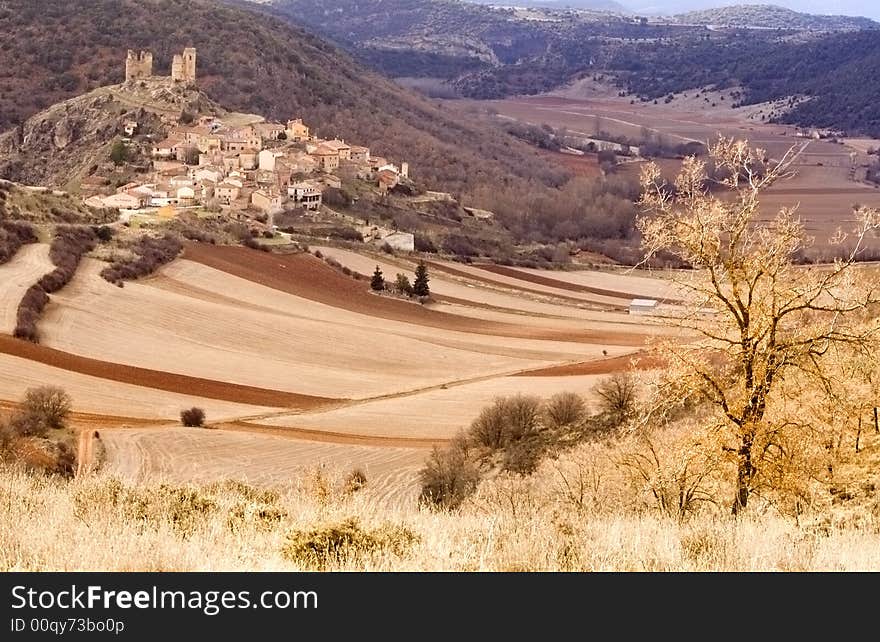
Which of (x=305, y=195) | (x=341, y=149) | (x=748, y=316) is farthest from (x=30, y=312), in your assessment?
(x=341, y=149)

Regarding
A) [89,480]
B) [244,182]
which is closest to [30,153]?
[244,182]

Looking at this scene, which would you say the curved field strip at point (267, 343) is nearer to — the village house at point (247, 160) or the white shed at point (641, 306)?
the white shed at point (641, 306)

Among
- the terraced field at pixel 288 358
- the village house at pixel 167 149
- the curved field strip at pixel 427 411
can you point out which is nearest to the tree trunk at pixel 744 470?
the terraced field at pixel 288 358

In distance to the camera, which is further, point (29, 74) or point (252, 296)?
point (29, 74)

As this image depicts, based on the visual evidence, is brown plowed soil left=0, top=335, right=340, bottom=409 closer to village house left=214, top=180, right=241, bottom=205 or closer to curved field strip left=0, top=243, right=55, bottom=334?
curved field strip left=0, top=243, right=55, bottom=334

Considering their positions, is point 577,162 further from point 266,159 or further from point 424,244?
point 424,244

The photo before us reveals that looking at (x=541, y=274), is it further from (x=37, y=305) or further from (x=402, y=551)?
(x=402, y=551)
